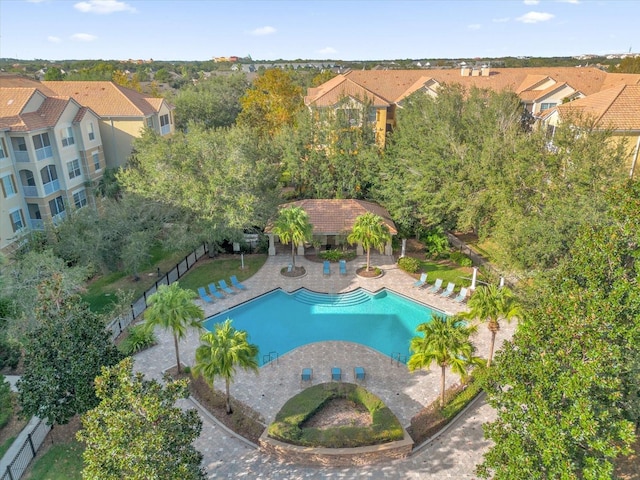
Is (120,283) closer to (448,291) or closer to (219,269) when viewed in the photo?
(219,269)

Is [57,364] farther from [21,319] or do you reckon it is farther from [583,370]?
[583,370]

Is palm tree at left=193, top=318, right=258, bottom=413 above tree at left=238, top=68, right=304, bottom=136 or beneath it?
beneath

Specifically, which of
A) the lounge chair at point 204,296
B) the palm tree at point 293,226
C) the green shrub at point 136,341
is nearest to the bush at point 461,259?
the palm tree at point 293,226

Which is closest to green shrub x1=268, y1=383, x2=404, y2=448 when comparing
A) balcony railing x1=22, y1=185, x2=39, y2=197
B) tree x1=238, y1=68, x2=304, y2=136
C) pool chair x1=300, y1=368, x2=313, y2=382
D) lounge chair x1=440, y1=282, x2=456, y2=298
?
pool chair x1=300, y1=368, x2=313, y2=382

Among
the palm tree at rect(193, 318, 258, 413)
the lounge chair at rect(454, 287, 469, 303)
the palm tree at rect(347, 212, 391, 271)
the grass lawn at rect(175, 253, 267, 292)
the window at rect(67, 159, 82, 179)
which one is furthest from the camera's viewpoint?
the window at rect(67, 159, 82, 179)

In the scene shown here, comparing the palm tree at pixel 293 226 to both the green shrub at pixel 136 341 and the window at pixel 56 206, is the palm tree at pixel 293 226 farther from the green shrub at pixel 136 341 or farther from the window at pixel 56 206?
the window at pixel 56 206

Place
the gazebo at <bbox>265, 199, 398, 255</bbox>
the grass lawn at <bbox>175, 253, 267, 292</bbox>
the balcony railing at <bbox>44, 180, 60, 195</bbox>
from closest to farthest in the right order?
the grass lawn at <bbox>175, 253, 267, 292</bbox> < the gazebo at <bbox>265, 199, 398, 255</bbox> < the balcony railing at <bbox>44, 180, 60, 195</bbox>

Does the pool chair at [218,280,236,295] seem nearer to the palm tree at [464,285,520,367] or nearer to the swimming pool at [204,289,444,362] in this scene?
the swimming pool at [204,289,444,362]
